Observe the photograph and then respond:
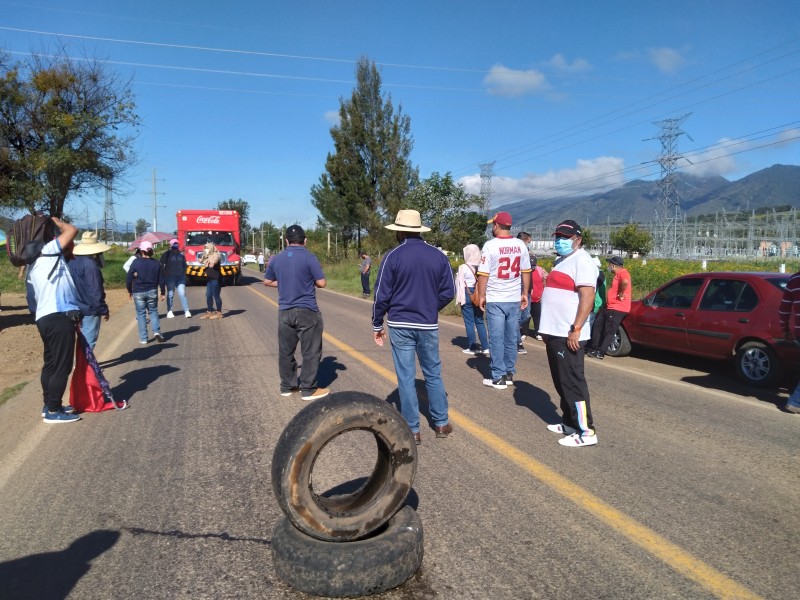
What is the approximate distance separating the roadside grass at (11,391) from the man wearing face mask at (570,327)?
6115 mm

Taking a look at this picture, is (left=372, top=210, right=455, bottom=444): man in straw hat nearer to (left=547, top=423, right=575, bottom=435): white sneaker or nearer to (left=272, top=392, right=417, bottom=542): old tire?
(left=547, top=423, right=575, bottom=435): white sneaker

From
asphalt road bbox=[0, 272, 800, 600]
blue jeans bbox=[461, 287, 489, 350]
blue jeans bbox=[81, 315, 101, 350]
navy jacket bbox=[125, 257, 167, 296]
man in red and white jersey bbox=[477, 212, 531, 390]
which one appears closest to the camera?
asphalt road bbox=[0, 272, 800, 600]

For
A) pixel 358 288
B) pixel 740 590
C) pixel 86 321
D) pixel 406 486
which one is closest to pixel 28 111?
pixel 358 288

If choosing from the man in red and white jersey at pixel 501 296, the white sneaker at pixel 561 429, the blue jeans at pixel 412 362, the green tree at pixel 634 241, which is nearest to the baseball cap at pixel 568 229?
the blue jeans at pixel 412 362

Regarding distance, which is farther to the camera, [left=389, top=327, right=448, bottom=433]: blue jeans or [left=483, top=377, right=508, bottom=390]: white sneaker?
[left=483, top=377, right=508, bottom=390]: white sneaker

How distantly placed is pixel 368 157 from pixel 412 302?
1461 inches

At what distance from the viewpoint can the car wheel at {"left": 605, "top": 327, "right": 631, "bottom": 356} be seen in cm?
1012

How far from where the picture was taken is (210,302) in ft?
49.9

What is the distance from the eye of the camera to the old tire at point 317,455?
2.95m

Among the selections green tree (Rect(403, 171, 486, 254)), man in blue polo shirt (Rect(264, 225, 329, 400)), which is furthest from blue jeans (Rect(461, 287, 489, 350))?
green tree (Rect(403, 171, 486, 254))

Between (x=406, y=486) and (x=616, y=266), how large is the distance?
8183 millimetres

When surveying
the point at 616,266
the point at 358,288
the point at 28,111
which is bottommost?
the point at 358,288

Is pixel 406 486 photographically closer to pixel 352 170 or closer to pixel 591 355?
pixel 591 355

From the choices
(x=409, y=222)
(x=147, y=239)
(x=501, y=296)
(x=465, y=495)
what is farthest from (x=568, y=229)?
(x=147, y=239)
